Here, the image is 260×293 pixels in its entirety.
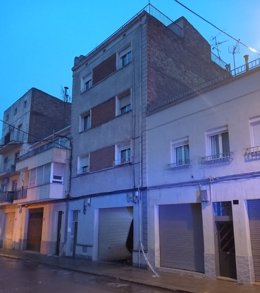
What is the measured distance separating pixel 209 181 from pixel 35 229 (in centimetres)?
1644

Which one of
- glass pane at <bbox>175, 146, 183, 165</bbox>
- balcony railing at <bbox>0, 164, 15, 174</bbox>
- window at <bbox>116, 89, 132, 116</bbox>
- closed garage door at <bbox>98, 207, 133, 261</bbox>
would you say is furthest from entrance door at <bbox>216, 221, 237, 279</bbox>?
balcony railing at <bbox>0, 164, 15, 174</bbox>

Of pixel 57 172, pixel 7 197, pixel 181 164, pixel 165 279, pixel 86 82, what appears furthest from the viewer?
pixel 7 197

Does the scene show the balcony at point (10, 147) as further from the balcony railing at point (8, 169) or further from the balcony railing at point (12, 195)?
the balcony railing at point (12, 195)

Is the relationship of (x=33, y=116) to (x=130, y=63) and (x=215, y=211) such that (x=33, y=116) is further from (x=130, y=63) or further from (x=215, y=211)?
(x=215, y=211)

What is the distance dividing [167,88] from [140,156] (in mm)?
4256

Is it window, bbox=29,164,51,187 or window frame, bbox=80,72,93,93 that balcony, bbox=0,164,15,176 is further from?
window frame, bbox=80,72,93,93

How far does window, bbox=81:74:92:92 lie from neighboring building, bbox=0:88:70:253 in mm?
3377

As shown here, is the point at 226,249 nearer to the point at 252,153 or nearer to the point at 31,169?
the point at 252,153

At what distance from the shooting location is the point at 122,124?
17734mm

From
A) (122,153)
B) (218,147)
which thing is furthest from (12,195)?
(218,147)

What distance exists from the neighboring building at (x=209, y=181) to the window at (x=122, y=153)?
182cm

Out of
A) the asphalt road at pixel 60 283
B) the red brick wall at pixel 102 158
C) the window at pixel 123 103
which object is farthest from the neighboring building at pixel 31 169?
the asphalt road at pixel 60 283

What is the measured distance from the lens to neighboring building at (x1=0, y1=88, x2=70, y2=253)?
2177 centimetres

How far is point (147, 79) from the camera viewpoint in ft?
54.9
